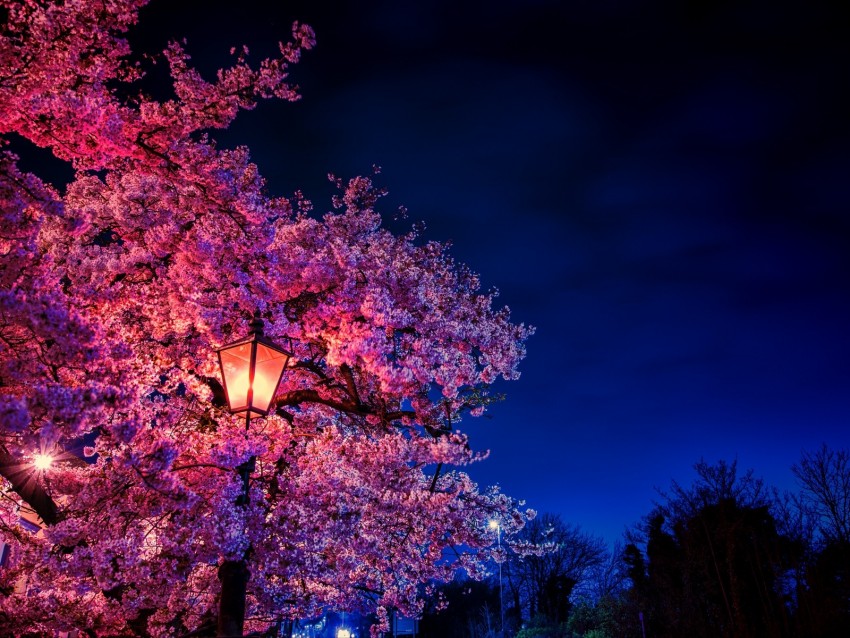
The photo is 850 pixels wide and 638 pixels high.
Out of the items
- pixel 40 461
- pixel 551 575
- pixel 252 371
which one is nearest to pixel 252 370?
pixel 252 371

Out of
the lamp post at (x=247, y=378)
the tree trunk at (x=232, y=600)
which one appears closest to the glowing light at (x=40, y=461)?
the tree trunk at (x=232, y=600)

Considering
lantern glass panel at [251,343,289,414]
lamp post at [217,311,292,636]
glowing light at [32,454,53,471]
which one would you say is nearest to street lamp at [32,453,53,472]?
glowing light at [32,454,53,471]

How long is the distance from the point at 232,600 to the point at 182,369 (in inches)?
147

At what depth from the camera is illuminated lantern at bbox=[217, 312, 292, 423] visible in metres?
5.90

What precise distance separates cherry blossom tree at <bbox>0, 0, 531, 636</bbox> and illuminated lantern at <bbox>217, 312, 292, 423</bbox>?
3.02ft

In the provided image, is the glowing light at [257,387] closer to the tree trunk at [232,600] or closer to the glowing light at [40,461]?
the tree trunk at [232,600]

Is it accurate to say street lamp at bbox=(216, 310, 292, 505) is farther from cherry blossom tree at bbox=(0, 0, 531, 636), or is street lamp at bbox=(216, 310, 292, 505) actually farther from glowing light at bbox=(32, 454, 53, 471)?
glowing light at bbox=(32, 454, 53, 471)

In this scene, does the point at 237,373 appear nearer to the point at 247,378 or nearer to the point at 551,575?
the point at 247,378

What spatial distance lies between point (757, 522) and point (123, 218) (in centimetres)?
3625

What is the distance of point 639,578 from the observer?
38344mm

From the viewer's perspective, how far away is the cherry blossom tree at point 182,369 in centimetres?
595

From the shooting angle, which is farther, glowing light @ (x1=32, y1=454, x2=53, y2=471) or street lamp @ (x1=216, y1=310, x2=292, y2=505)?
glowing light @ (x1=32, y1=454, x2=53, y2=471)

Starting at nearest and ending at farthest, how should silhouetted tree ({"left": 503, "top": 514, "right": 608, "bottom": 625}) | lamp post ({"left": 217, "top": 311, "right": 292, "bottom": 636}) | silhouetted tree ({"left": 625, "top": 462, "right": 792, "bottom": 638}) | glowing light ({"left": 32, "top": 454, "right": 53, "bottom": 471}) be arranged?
lamp post ({"left": 217, "top": 311, "right": 292, "bottom": 636})
glowing light ({"left": 32, "top": 454, "right": 53, "bottom": 471})
silhouetted tree ({"left": 625, "top": 462, "right": 792, "bottom": 638})
silhouetted tree ({"left": 503, "top": 514, "right": 608, "bottom": 625})

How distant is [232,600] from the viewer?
6203 millimetres
